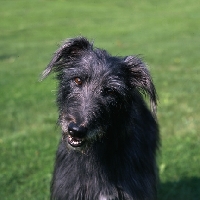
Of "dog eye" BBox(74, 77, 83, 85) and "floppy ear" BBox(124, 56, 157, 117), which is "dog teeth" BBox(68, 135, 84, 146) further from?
"floppy ear" BBox(124, 56, 157, 117)

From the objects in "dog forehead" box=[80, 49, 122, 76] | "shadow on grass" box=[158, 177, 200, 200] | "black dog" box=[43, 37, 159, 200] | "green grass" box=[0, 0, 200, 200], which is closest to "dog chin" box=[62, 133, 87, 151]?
"black dog" box=[43, 37, 159, 200]

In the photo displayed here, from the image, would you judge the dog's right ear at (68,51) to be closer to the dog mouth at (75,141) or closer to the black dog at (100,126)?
the black dog at (100,126)

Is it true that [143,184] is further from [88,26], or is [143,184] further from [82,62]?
[88,26]

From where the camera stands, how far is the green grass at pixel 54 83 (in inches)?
273

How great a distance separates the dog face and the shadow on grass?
229 cm

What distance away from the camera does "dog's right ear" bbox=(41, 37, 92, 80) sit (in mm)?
4676

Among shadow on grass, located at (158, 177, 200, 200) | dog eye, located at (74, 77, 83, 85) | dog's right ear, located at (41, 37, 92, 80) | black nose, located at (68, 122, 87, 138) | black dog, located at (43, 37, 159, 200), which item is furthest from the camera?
shadow on grass, located at (158, 177, 200, 200)

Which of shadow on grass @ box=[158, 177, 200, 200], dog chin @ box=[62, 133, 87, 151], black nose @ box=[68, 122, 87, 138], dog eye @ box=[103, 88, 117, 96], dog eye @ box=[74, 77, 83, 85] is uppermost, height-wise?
dog eye @ box=[74, 77, 83, 85]

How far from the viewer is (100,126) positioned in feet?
13.8

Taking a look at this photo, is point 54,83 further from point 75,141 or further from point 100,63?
point 75,141

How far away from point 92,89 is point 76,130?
50 cm

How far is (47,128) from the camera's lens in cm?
885

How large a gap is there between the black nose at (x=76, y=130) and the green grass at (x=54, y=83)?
2627 mm

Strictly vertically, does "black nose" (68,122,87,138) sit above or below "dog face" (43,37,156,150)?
below
